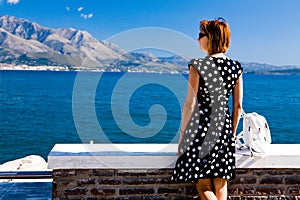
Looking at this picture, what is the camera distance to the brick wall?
3.37m

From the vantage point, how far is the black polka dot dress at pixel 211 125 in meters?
2.91

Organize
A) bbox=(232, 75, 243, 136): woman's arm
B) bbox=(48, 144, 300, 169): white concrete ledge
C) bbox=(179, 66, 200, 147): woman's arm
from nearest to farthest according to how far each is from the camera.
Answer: bbox=(179, 66, 200, 147): woman's arm < bbox=(232, 75, 243, 136): woman's arm < bbox=(48, 144, 300, 169): white concrete ledge

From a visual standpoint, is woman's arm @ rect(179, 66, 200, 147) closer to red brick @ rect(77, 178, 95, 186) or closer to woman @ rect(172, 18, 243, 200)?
woman @ rect(172, 18, 243, 200)

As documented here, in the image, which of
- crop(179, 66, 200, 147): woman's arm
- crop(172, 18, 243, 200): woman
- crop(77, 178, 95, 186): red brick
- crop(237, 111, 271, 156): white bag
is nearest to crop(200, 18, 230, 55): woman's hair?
crop(172, 18, 243, 200): woman

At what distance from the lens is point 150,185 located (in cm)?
344

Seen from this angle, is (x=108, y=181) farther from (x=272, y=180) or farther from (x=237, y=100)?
(x=272, y=180)

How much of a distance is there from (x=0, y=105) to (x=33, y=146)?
22.4 meters

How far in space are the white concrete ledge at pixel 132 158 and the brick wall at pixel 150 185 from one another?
53mm

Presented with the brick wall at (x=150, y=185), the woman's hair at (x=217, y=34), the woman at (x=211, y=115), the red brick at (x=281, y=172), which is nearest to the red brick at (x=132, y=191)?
the brick wall at (x=150, y=185)

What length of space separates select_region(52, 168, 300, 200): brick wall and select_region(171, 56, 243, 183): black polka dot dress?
49cm

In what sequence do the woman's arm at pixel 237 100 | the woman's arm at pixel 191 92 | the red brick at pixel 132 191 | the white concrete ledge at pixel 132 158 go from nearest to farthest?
the woman's arm at pixel 191 92 → the woman's arm at pixel 237 100 → the white concrete ledge at pixel 132 158 → the red brick at pixel 132 191

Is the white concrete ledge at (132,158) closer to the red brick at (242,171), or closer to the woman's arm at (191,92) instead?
the red brick at (242,171)

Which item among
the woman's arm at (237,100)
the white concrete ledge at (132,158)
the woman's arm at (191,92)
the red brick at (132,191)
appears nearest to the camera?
the woman's arm at (191,92)

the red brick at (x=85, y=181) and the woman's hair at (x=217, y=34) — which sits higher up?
the woman's hair at (x=217, y=34)
